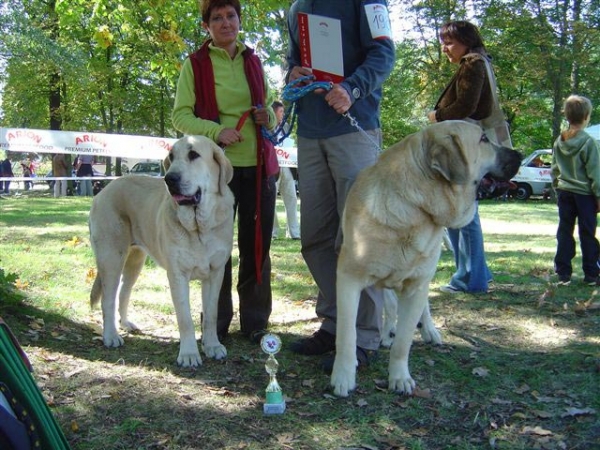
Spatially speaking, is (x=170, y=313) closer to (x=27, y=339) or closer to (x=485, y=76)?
(x=27, y=339)

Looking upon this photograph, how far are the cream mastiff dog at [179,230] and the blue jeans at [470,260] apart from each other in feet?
8.52

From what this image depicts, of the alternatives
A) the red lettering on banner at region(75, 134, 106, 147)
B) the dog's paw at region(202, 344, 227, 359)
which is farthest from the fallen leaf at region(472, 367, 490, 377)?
the red lettering on banner at region(75, 134, 106, 147)

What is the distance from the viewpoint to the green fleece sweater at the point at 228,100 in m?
3.93

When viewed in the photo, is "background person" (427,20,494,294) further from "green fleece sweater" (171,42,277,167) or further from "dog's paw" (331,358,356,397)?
"dog's paw" (331,358,356,397)

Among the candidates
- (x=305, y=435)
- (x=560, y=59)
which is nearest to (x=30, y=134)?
(x=305, y=435)

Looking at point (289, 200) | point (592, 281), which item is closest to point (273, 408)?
point (592, 281)

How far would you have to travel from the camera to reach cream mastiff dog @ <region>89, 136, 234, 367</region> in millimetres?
3555

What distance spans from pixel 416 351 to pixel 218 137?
2.01 meters

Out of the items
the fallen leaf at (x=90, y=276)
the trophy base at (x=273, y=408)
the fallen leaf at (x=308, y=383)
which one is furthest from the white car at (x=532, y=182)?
the trophy base at (x=273, y=408)

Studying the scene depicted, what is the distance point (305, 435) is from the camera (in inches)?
108

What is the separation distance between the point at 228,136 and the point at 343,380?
174cm

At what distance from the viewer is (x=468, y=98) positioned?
4820mm

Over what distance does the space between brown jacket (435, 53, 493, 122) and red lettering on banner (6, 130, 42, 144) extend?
52.4 feet

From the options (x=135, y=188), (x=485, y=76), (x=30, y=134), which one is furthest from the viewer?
(x=30, y=134)
